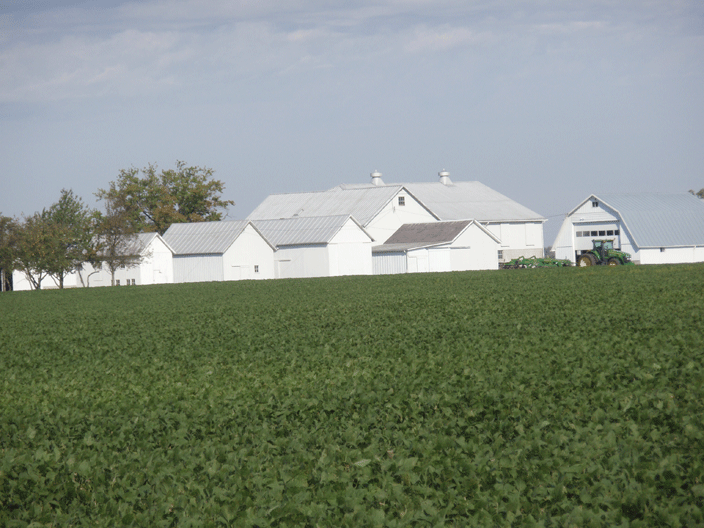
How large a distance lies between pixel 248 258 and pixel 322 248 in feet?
21.5

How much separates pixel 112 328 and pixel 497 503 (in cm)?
1742

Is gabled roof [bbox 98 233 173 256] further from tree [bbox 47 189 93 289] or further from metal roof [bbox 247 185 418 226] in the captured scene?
metal roof [bbox 247 185 418 226]

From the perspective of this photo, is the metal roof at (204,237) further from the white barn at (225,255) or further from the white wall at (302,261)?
the white wall at (302,261)

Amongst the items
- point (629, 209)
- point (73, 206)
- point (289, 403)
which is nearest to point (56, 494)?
point (289, 403)

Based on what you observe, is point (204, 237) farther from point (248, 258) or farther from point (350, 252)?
point (350, 252)

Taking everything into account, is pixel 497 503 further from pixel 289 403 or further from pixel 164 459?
pixel 289 403

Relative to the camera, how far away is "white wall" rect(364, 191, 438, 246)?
71438 millimetres

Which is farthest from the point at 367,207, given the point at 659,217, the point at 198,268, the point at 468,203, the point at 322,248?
the point at 659,217

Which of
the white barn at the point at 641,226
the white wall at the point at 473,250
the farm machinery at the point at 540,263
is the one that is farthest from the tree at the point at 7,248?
the white barn at the point at 641,226

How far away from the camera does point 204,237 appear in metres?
64.9

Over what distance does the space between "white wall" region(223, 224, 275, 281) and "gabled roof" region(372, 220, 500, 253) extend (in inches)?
382

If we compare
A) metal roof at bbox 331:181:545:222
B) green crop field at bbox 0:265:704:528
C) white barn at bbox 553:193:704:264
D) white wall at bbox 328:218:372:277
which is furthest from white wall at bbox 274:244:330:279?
green crop field at bbox 0:265:704:528

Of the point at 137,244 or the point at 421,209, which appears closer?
the point at 137,244

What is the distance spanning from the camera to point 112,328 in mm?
20969
